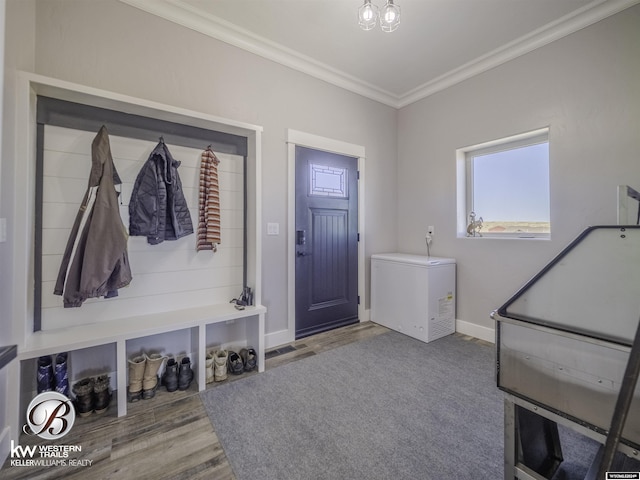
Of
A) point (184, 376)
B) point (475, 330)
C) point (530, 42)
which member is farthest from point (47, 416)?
point (530, 42)

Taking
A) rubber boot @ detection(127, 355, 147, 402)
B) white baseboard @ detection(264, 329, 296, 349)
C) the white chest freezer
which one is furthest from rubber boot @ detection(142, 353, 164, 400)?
the white chest freezer

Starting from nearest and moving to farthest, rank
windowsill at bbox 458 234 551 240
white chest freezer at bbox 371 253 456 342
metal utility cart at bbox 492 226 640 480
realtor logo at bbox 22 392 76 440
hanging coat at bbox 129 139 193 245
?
metal utility cart at bbox 492 226 640 480 → realtor logo at bbox 22 392 76 440 → hanging coat at bbox 129 139 193 245 → windowsill at bbox 458 234 551 240 → white chest freezer at bbox 371 253 456 342

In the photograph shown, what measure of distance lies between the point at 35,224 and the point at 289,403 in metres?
1.97

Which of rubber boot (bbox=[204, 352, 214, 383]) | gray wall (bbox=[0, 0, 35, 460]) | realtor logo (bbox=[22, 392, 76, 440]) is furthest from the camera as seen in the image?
rubber boot (bbox=[204, 352, 214, 383])

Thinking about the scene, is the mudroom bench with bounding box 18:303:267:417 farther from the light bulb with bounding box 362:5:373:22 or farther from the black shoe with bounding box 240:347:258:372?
the light bulb with bounding box 362:5:373:22

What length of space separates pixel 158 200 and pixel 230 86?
4.09 feet

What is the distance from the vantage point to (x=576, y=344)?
35.1 inches

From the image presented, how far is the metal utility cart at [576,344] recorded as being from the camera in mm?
832

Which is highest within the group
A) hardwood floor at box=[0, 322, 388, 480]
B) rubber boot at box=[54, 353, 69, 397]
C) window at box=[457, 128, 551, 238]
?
window at box=[457, 128, 551, 238]

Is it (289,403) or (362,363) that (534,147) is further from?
(289,403)

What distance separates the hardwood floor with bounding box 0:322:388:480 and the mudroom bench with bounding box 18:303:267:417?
0.13 metres

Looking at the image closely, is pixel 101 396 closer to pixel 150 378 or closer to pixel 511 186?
pixel 150 378

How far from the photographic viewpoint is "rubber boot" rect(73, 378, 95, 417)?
5.58ft

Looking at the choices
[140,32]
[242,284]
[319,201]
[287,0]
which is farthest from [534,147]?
[140,32]
